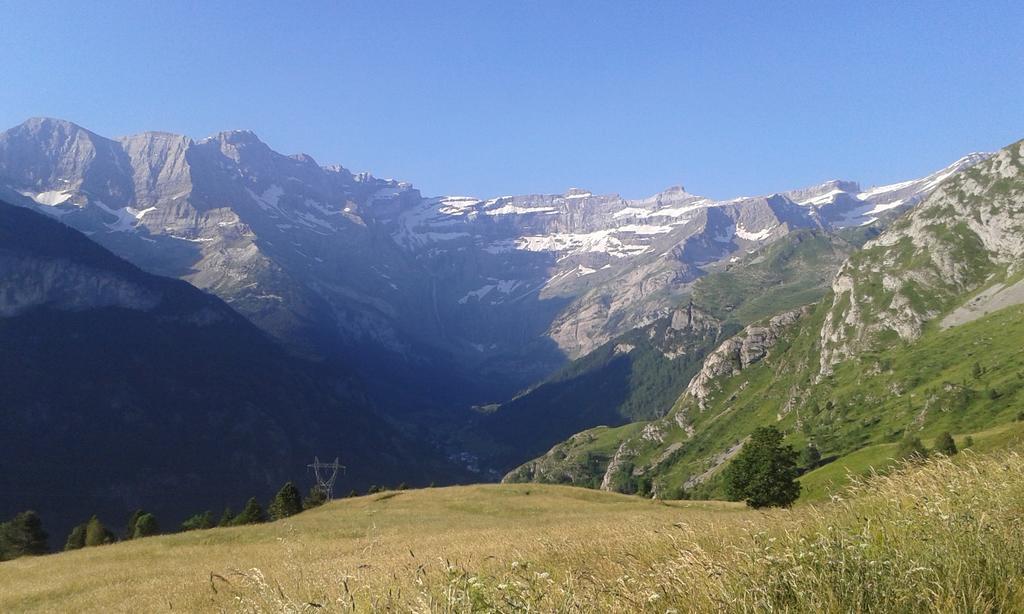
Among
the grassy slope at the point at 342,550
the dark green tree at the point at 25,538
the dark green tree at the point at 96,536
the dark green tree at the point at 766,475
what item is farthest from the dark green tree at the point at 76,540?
the dark green tree at the point at 766,475

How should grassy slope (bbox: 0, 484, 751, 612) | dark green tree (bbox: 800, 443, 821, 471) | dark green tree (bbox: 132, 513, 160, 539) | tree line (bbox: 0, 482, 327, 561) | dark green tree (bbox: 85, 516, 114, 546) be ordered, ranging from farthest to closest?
1. dark green tree (bbox: 800, 443, 821, 471)
2. dark green tree (bbox: 132, 513, 160, 539)
3. tree line (bbox: 0, 482, 327, 561)
4. dark green tree (bbox: 85, 516, 114, 546)
5. grassy slope (bbox: 0, 484, 751, 612)

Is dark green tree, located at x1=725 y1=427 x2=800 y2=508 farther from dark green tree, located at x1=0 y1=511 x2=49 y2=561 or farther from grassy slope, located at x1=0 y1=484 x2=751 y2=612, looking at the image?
dark green tree, located at x1=0 y1=511 x2=49 y2=561

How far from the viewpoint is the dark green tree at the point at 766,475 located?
6228 centimetres

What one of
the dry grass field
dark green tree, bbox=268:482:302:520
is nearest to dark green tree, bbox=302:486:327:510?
dark green tree, bbox=268:482:302:520

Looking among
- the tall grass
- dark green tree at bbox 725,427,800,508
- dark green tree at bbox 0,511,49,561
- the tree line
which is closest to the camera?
the tall grass

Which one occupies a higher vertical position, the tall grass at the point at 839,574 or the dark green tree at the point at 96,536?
the tall grass at the point at 839,574

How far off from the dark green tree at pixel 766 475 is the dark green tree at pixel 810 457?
404 ft

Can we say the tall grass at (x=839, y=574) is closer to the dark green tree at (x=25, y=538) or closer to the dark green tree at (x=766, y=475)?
the dark green tree at (x=766, y=475)

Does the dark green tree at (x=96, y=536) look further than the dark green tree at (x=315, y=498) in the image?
No

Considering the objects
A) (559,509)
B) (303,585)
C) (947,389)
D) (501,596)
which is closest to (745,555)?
(501,596)

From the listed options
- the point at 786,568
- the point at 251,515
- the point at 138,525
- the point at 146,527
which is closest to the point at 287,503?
the point at 251,515

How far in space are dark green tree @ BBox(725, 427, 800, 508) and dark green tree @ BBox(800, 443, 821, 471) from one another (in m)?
123

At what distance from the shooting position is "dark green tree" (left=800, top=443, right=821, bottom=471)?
7057 inches

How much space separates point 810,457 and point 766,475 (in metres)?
145
